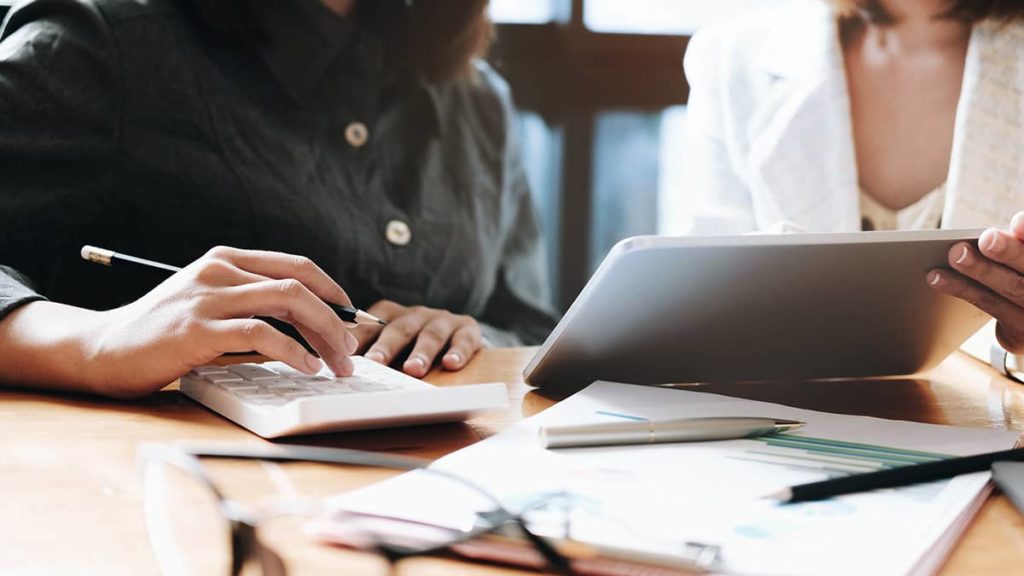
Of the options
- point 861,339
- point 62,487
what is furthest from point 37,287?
point 861,339

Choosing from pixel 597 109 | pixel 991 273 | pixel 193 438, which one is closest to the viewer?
pixel 193 438

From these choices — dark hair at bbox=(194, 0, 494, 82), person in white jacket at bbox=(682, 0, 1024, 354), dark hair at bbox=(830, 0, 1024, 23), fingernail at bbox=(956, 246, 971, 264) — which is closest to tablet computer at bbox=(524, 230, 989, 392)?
fingernail at bbox=(956, 246, 971, 264)

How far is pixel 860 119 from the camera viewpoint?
5.40ft

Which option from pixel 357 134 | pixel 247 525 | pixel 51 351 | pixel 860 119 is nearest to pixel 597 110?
pixel 860 119

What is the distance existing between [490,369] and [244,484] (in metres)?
0.38

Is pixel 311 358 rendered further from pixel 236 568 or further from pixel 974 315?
pixel 974 315

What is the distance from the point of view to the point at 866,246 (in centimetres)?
68

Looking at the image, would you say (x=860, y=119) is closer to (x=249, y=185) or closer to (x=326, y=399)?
(x=249, y=185)

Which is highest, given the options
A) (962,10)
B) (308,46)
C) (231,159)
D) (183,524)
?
(962,10)

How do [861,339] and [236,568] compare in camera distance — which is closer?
[236,568]

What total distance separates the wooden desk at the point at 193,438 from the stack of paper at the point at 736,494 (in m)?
0.03

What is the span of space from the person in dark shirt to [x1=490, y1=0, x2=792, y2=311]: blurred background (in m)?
0.82

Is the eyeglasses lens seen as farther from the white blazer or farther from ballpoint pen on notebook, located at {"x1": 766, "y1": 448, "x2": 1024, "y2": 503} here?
the white blazer

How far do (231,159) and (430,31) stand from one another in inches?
15.9
